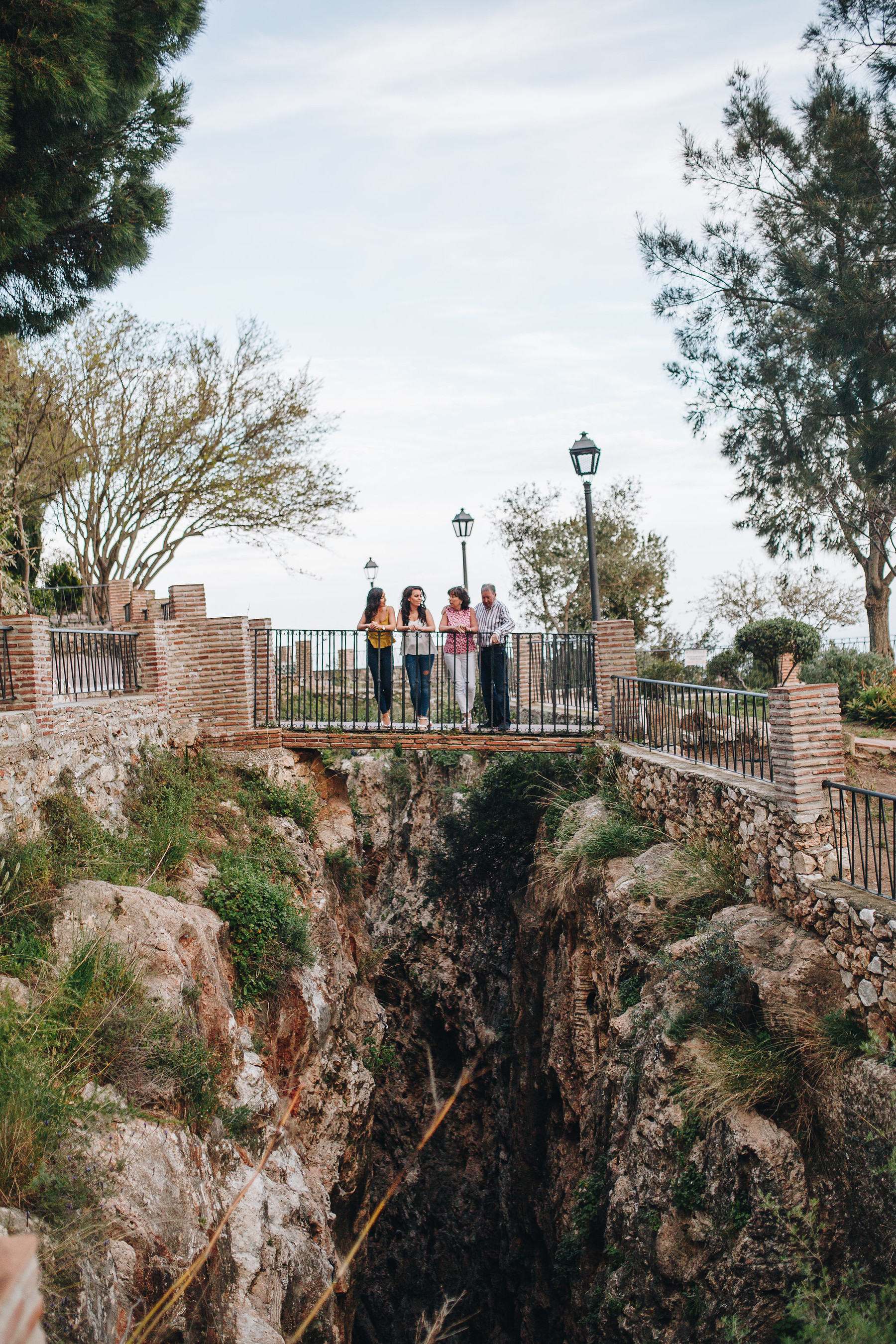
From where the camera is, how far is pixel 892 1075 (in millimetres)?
5973

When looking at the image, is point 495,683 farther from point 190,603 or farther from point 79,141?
point 79,141

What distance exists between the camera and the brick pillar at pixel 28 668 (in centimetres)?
901

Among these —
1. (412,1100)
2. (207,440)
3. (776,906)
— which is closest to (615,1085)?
(776,906)

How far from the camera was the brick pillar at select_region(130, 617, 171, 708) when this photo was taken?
475 inches

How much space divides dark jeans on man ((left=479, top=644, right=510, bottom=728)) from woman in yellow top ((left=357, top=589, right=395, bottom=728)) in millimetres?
1312

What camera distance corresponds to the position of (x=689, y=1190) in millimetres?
7148

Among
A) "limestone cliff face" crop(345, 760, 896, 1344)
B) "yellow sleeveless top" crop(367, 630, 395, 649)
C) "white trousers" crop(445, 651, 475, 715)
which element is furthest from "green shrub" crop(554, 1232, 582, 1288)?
"yellow sleeveless top" crop(367, 630, 395, 649)

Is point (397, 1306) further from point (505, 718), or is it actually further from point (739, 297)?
point (739, 297)

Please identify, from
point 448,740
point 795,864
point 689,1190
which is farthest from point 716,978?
point 448,740

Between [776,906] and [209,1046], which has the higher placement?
[776,906]

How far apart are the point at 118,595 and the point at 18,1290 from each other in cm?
2285

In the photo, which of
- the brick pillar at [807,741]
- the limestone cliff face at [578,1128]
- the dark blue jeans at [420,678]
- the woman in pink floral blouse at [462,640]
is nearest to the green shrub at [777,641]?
the limestone cliff face at [578,1128]

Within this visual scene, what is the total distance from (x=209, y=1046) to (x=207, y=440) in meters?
21.1

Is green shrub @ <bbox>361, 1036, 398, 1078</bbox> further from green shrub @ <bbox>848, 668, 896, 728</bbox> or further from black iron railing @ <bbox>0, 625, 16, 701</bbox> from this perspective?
green shrub @ <bbox>848, 668, 896, 728</bbox>
